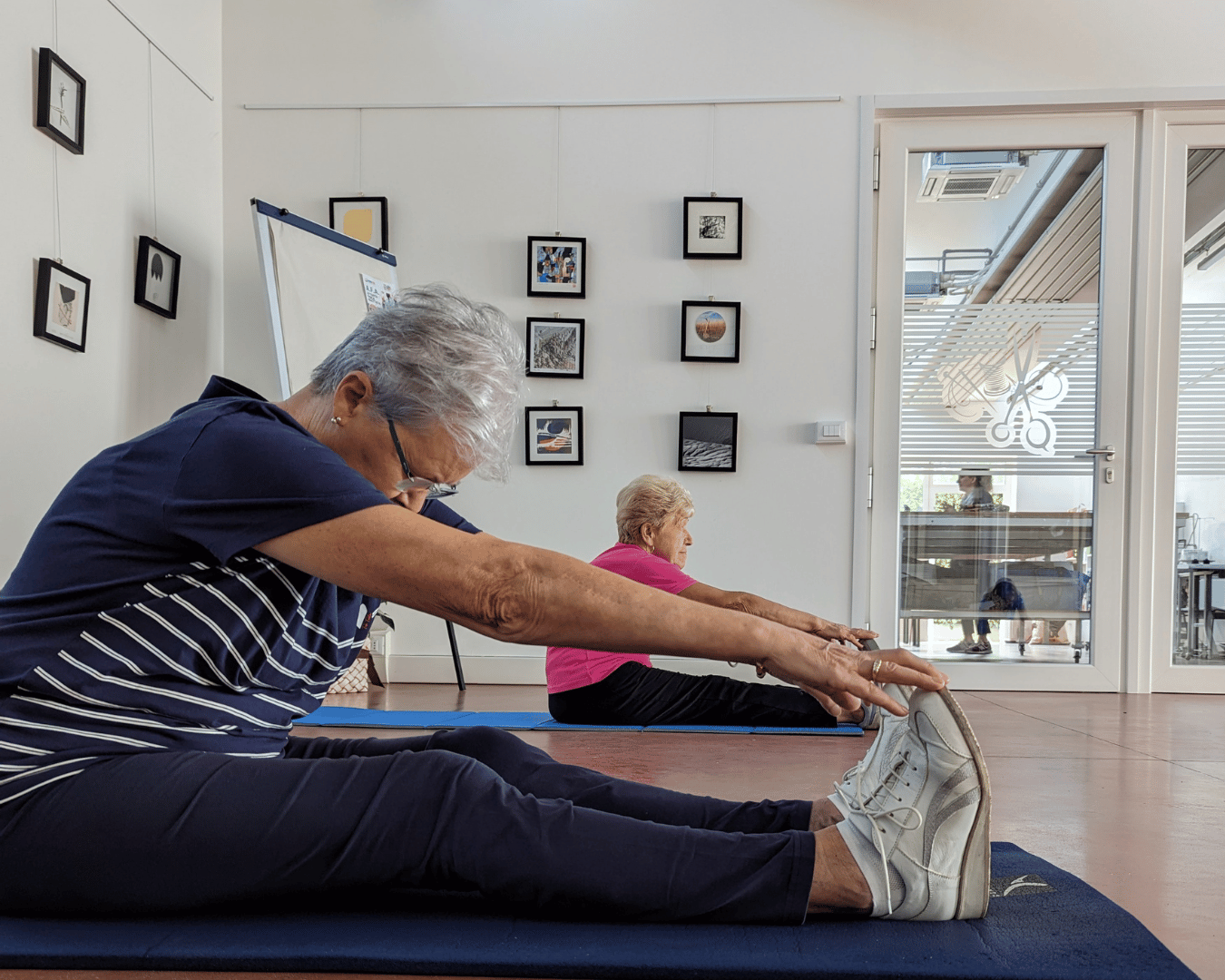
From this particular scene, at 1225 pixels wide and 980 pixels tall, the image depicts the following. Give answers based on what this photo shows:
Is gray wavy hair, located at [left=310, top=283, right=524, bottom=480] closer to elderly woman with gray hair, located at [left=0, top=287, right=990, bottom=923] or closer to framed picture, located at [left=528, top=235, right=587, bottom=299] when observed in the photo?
elderly woman with gray hair, located at [left=0, top=287, right=990, bottom=923]

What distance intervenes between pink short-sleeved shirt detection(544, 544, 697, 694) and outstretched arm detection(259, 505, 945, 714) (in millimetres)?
1786

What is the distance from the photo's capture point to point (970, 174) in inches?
176

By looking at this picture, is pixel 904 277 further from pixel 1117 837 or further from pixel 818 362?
pixel 1117 837

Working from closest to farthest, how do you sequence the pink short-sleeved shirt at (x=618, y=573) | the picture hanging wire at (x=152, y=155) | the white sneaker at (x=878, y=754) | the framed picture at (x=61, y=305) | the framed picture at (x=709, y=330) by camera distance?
the white sneaker at (x=878, y=754) < the pink short-sleeved shirt at (x=618, y=573) < the framed picture at (x=61, y=305) < the picture hanging wire at (x=152, y=155) < the framed picture at (x=709, y=330)

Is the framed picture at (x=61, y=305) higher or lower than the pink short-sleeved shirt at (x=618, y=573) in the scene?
higher

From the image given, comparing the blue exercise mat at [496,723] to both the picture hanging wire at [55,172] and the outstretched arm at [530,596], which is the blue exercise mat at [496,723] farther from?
the outstretched arm at [530,596]

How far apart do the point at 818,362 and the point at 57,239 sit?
299 centimetres

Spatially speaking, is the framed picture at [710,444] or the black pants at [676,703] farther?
the framed picture at [710,444]

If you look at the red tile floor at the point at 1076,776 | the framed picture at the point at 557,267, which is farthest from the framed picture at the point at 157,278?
the red tile floor at the point at 1076,776

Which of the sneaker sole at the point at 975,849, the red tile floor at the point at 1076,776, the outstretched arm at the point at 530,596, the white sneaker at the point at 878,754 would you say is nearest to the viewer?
the outstretched arm at the point at 530,596

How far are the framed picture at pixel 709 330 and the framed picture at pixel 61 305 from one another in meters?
2.38

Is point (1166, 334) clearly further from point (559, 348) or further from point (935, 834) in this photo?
point (935, 834)

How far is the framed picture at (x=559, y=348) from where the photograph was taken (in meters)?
4.46

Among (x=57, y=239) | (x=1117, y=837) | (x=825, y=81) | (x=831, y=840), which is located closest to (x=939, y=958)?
(x=831, y=840)
